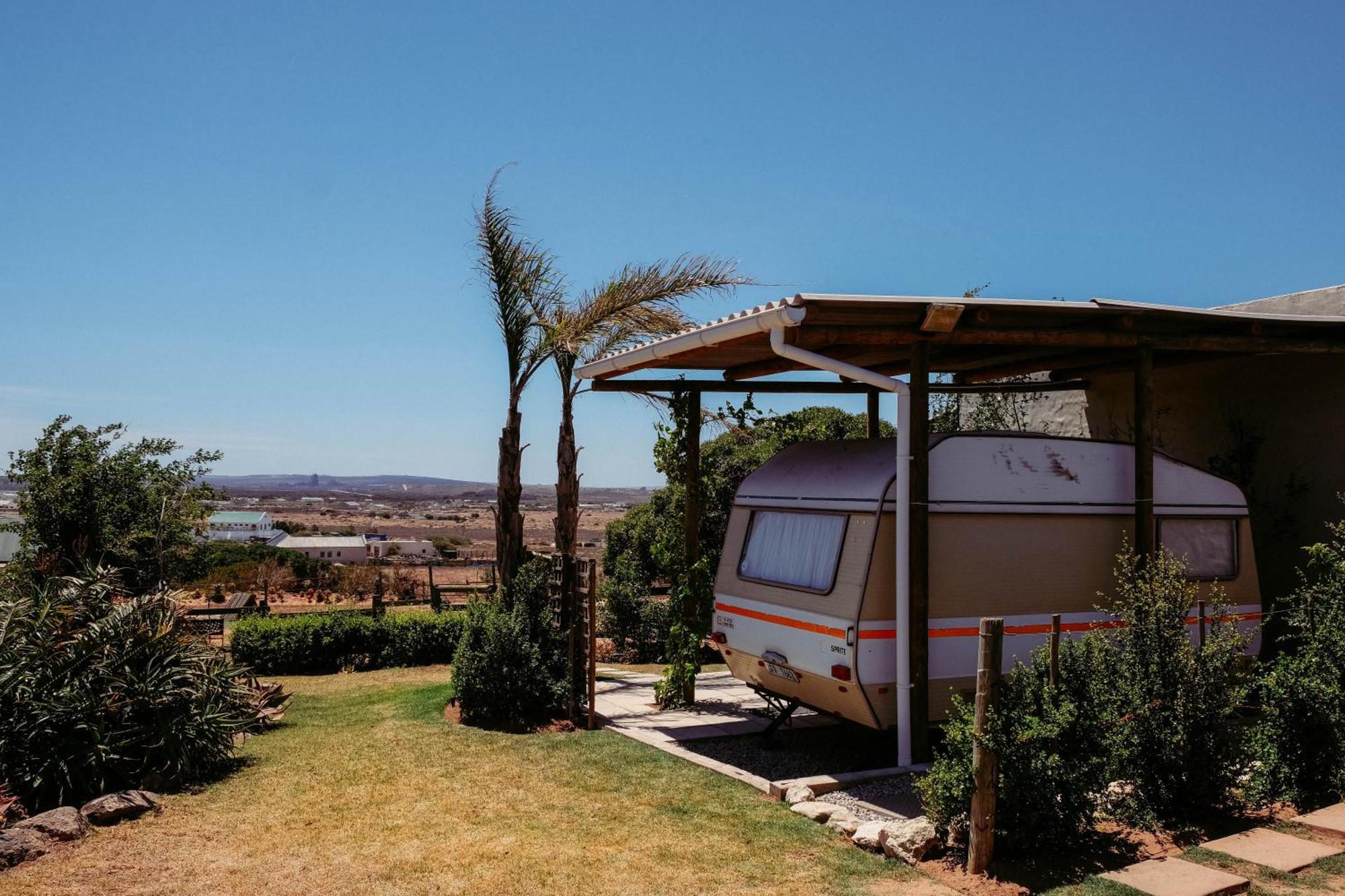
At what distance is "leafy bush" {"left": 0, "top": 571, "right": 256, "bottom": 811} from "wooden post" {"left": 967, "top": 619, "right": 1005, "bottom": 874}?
19.3ft

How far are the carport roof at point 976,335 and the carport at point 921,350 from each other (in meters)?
0.01

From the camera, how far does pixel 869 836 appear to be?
20.7ft

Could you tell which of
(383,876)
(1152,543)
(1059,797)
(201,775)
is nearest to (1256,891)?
(1059,797)

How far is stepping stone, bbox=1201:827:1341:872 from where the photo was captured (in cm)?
575

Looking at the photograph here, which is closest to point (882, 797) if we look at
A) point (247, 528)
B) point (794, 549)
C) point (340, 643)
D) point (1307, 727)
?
point (794, 549)

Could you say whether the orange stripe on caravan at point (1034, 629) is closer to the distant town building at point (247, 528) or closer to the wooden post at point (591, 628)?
the wooden post at point (591, 628)

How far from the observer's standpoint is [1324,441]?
33.4 feet

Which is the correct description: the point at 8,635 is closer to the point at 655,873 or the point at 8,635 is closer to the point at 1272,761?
the point at 655,873

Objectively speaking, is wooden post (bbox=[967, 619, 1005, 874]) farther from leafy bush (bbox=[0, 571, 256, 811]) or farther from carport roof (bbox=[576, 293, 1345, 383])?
leafy bush (bbox=[0, 571, 256, 811])

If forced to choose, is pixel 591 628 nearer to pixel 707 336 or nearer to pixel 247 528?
pixel 707 336

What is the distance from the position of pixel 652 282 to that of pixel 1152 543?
6302 millimetres

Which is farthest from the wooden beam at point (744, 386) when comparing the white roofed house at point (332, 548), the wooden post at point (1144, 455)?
the white roofed house at point (332, 548)

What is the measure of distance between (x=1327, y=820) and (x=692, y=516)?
20.1 ft

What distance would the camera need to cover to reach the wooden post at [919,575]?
7.61 metres
